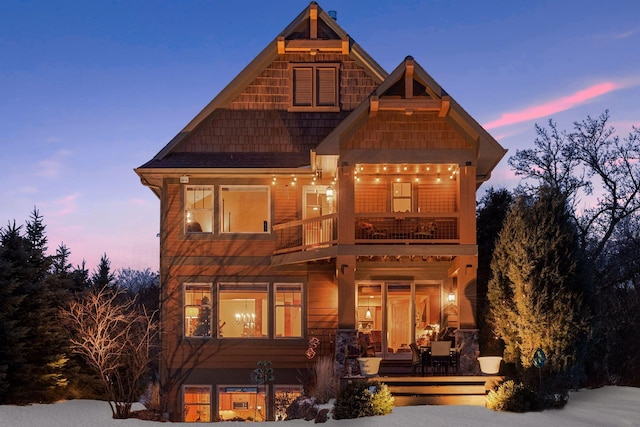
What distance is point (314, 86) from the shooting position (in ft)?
80.9

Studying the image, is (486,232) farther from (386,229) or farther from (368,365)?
(368,365)

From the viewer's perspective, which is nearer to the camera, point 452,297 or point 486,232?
point 452,297

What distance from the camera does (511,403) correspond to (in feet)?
57.3

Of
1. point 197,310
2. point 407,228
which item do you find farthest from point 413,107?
point 197,310

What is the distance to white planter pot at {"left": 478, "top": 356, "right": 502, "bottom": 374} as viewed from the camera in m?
19.0

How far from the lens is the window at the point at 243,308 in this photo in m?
23.5

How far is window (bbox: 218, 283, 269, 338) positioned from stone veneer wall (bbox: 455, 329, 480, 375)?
6099mm

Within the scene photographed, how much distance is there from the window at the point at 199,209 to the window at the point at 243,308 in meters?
1.87

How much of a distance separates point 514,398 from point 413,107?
779 cm

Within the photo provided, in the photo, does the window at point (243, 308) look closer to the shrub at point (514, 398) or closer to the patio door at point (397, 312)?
the patio door at point (397, 312)

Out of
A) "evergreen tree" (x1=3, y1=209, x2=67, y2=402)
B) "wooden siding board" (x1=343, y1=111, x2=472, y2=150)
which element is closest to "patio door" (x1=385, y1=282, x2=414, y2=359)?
"wooden siding board" (x1=343, y1=111, x2=472, y2=150)

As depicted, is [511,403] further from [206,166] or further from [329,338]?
[206,166]

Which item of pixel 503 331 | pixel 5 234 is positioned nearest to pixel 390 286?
pixel 503 331

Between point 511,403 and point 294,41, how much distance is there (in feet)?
42.1
